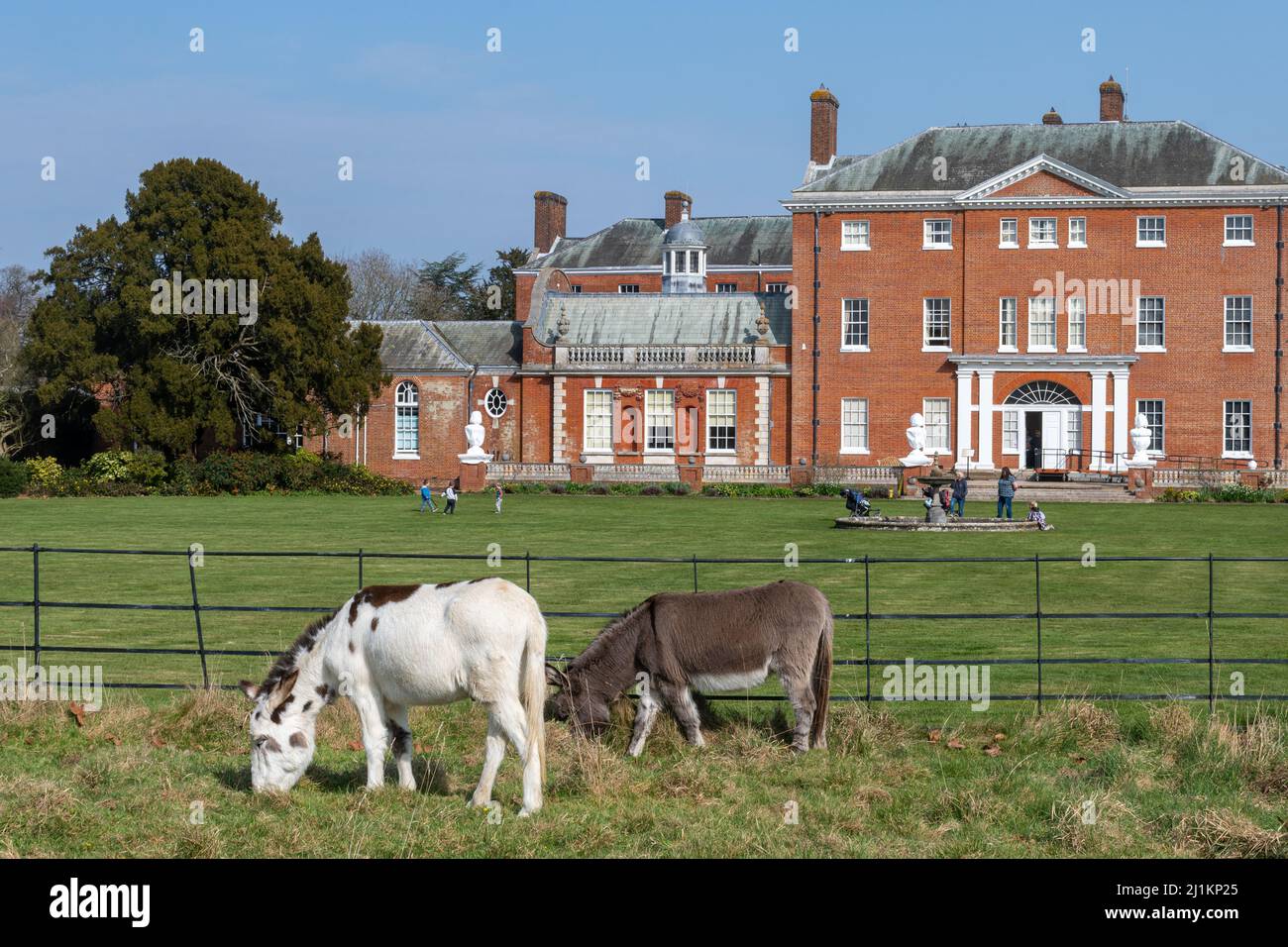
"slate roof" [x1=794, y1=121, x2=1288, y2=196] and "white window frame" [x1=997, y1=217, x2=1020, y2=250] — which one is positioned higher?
"slate roof" [x1=794, y1=121, x2=1288, y2=196]

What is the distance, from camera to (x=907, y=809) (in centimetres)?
952

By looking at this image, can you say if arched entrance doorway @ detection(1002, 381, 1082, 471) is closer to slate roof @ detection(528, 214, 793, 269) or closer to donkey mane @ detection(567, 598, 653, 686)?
slate roof @ detection(528, 214, 793, 269)

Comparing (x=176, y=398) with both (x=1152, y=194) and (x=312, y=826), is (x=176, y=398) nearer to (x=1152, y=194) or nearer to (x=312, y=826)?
(x=1152, y=194)

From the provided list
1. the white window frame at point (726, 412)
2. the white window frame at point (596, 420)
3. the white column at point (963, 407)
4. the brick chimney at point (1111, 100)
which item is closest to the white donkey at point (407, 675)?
the white column at point (963, 407)

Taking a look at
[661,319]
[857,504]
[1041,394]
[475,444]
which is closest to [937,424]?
[1041,394]

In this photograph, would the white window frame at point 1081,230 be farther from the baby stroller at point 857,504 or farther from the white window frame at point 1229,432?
the baby stroller at point 857,504

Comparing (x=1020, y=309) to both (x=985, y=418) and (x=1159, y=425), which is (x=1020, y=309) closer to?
(x=985, y=418)

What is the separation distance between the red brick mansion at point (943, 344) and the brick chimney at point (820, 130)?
8.39 m

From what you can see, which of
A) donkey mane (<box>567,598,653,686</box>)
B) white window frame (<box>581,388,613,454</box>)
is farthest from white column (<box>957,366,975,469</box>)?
donkey mane (<box>567,598,653,686</box>)

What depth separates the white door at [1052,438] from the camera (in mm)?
56188

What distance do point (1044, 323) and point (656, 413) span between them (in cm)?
1561

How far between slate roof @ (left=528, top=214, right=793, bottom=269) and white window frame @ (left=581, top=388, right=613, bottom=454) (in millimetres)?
22250

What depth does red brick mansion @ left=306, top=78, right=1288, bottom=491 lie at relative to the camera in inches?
2190
